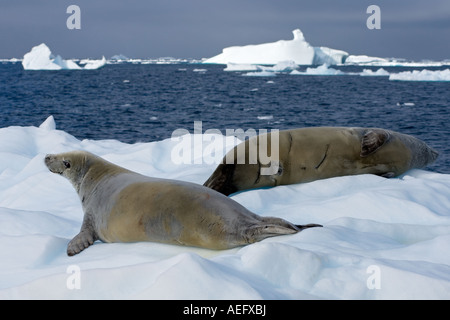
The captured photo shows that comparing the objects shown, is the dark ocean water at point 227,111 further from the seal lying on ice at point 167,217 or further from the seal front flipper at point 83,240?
the seal front flipper at point 83,240

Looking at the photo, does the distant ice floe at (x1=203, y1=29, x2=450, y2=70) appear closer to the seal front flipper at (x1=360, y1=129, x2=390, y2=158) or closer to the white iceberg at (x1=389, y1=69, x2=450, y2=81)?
the white iceberg at (x1=389, y1=69, x2=450, y2=81)

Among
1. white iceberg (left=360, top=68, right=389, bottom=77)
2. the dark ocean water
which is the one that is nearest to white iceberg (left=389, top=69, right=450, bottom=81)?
the dark ocean water

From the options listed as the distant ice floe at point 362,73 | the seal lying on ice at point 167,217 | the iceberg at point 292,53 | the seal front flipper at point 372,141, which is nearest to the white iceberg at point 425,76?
the distant ice floe at point 362,73

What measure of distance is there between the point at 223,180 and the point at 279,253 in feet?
7.59

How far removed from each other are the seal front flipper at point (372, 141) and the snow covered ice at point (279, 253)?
34 cm

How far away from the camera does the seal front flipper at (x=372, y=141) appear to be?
16.8 ft

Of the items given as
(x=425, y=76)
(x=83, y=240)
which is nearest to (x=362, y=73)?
(x=425, y=76)

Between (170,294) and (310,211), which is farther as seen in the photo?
(310,211)

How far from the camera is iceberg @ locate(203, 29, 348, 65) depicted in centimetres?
→ 5944
